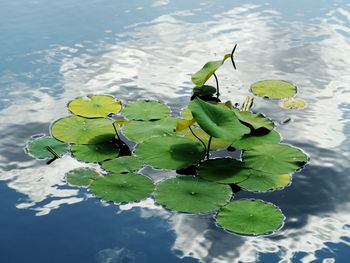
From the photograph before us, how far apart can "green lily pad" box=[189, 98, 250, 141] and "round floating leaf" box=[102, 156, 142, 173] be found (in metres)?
0.52

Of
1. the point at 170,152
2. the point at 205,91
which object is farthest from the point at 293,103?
the point at 170,152

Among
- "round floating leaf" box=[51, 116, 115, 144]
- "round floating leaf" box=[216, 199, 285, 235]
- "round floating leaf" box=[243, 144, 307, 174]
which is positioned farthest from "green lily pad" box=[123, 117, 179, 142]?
"round floating leaf" box=[216, 199, 285, 235]

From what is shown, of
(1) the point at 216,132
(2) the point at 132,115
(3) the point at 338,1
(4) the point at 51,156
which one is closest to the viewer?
(1) the point at 216,132

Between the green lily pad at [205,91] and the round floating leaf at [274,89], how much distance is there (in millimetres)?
324

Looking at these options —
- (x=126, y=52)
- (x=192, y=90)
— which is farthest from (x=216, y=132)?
(x=126, y=52)

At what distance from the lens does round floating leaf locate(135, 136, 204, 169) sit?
11.4ft

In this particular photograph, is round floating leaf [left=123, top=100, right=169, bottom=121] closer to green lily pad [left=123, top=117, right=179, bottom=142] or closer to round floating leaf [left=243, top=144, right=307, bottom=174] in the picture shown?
green lily pad [left=123, top=117, right=179, bottom=142]

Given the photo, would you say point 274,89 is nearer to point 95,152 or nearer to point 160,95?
point 160,95

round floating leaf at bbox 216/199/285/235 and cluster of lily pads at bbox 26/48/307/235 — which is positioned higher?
cluster of lily pads at bbox 26/48/307/235

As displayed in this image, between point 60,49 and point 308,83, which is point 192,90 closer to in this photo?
point 308,83

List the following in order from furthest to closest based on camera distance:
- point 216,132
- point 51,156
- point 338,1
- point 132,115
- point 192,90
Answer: point 338,1, point 192,90, point 132,115, point 51,156, point 216,132

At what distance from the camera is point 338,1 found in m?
6.68

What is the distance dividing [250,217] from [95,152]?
44.8 inches

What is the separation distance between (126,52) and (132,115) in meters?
1.44
